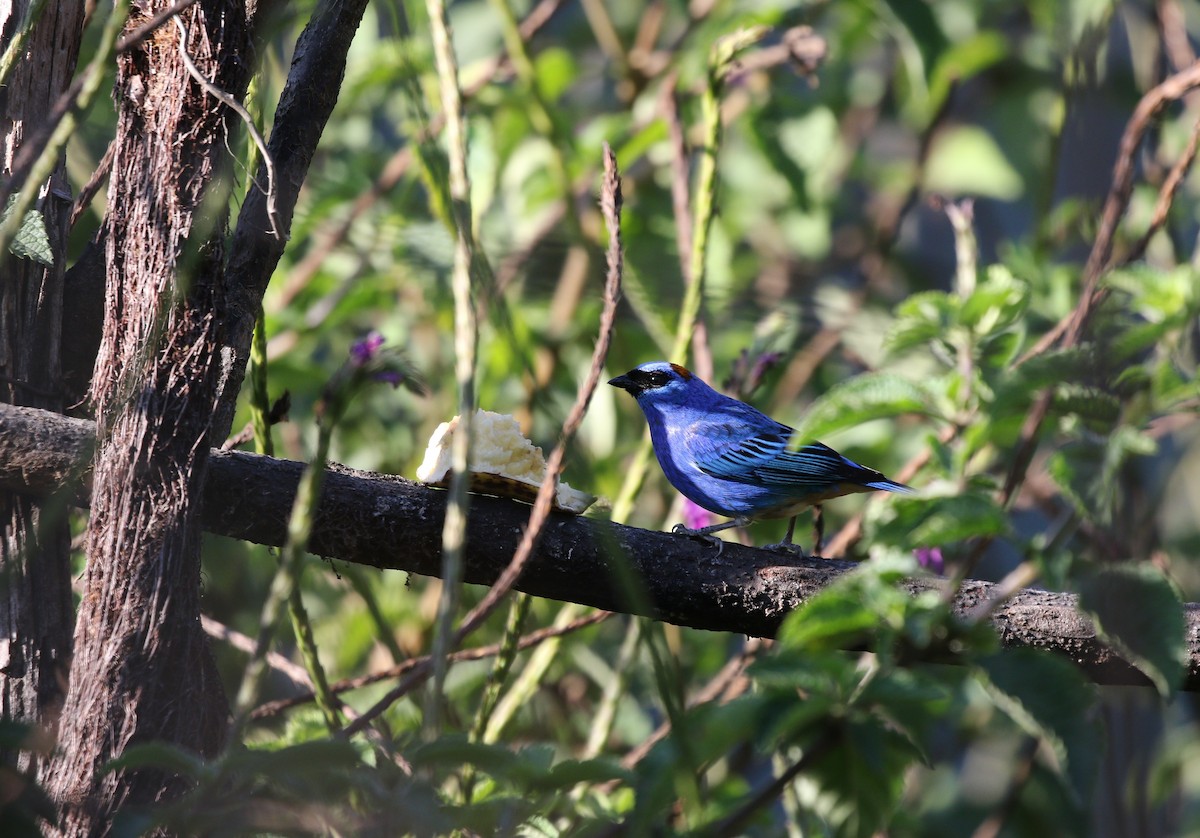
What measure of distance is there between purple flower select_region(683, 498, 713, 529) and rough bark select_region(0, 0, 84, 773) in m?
1.78

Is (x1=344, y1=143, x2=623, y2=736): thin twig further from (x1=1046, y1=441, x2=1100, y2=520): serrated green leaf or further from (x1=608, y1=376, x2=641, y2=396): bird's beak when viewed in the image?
(x1=608, y1=376, x2=641, y2=396): bird's beak

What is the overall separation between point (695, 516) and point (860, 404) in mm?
1360

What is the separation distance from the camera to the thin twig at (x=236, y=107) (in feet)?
4.40

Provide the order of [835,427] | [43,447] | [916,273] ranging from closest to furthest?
[43,447], [835,427], [916,273]

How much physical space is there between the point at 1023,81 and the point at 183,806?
4167 mm

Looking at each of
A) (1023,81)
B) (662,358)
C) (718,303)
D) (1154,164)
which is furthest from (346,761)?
(1023,81)

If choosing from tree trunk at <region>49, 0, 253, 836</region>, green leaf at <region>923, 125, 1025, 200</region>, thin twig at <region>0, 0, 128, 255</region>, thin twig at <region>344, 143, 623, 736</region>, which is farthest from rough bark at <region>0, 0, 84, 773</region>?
green leaf at <region>923, 125, 1025, 200</region>

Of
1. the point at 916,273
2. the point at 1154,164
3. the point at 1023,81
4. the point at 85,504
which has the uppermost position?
the point at 1023,81

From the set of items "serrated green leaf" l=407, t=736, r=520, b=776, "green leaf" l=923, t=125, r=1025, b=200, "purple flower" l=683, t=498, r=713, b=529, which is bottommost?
"purple flower" l=683, t=498, r=713, b=529

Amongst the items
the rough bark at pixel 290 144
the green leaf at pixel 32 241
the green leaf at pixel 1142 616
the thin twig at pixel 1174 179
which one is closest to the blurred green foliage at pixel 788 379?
the green leaf at pixel 1142 616

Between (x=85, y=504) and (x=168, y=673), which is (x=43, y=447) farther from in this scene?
(x=168, y=673)

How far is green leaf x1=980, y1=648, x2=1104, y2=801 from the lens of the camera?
3.30 feet

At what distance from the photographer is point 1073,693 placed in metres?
1.04

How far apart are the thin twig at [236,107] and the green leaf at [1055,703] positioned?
0.98 m
